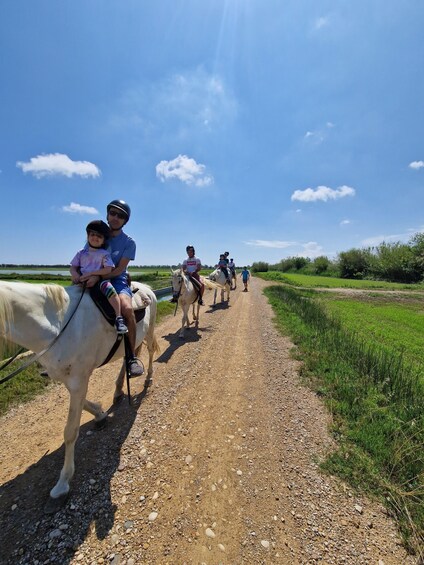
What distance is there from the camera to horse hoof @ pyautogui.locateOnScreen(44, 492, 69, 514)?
8.19 ft

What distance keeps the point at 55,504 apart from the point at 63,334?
69.4 inches

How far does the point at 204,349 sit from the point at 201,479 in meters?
4.39

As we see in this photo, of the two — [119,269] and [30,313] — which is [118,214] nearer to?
[119,269]

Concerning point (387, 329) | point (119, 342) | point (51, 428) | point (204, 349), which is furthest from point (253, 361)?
point (387, 329)

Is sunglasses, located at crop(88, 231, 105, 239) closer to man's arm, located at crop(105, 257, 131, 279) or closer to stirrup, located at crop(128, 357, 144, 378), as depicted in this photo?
man's arm, located at crop(105, 257, 131, 279)

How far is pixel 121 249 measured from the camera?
3891 millimetres

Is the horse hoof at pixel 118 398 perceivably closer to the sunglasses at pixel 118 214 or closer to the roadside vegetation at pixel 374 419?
the sunglasses at pixel 118 214

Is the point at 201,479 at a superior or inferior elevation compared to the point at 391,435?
inferior

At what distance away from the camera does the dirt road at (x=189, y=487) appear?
2197 mm

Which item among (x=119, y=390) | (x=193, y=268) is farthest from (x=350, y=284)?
(x=119, y=390)

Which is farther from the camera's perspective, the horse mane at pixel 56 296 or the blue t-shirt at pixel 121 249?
the blue t-shirt at pixel 121 249

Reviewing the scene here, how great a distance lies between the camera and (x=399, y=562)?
2090 mm

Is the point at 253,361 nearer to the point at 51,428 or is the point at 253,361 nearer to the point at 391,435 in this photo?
the point at 391,435

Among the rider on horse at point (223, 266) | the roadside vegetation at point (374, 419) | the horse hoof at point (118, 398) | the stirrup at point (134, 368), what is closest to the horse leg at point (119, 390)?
the horse hoof at point (118, 398)
